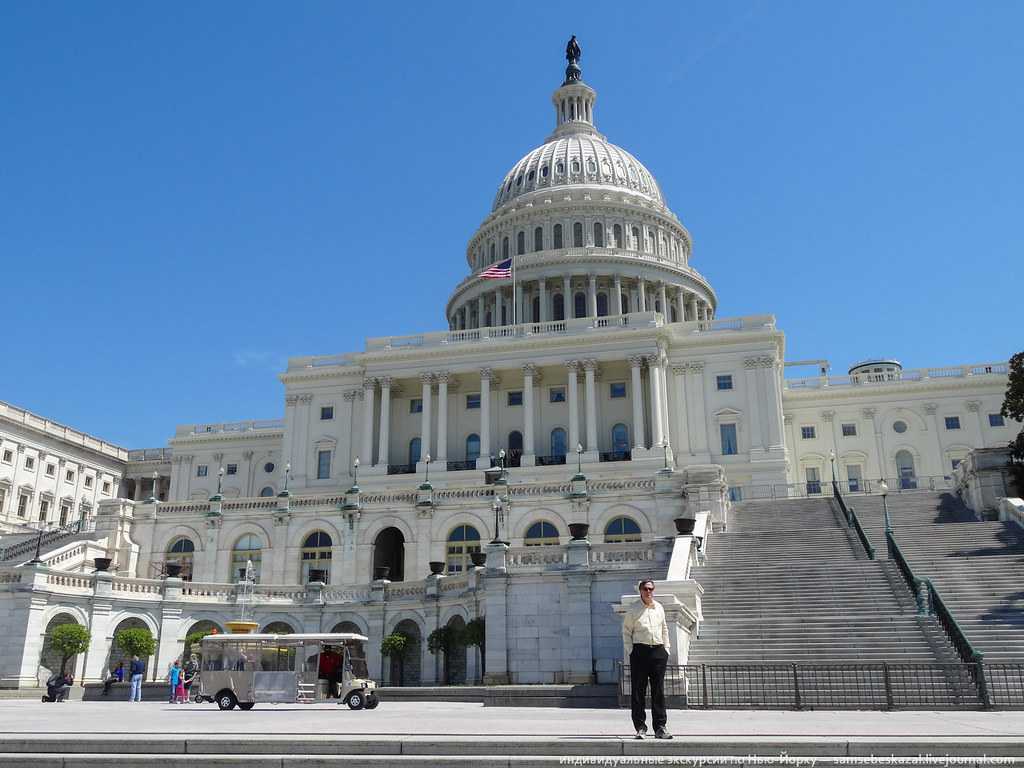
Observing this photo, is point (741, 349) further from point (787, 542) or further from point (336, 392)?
point (787, 542)

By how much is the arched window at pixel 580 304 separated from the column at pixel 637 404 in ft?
85.3

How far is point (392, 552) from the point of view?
192 feet

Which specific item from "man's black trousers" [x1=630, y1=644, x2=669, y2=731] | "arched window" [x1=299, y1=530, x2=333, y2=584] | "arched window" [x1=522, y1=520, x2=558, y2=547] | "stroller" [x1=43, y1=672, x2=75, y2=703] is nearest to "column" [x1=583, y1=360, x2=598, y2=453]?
"arched window" [x1=522, y1=520, x2=558, y2=547]

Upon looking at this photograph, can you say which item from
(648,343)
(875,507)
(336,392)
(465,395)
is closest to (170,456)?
(336,392)

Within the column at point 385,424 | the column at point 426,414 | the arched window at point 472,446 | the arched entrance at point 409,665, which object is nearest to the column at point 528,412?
the arched window at point 472,446

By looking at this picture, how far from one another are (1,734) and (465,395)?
73372 mm

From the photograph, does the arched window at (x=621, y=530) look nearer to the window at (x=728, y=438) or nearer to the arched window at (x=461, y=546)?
the arched window at (x=461, y=546)

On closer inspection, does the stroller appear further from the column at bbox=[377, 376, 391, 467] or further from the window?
the window

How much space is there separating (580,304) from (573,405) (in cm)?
2918

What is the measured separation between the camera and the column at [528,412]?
81.1 meters

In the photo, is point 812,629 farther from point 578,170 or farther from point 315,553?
point 578,170

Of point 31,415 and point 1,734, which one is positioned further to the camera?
point 31,415

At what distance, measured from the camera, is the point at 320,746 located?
13.0m

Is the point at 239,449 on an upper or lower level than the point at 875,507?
upper
